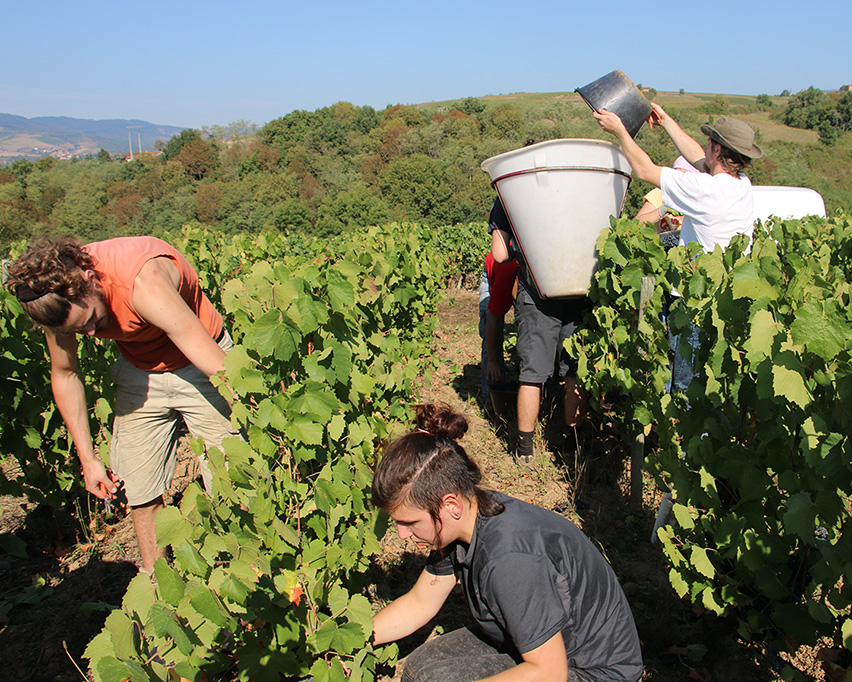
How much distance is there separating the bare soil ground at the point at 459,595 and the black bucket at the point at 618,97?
192cm

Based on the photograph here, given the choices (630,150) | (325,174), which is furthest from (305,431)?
(325,174)

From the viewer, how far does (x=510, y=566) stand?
1.45 meters

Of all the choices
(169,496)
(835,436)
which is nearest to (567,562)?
(835,436)

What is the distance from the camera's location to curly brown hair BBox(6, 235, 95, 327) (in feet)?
6.11

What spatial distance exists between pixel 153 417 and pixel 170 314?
2.18 feet

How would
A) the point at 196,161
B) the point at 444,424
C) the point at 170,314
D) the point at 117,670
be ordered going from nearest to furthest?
the point at 117,670 < the point at 444,424 < the point at 170,314 < the point at 196,161

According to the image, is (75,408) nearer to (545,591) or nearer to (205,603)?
(205,603)

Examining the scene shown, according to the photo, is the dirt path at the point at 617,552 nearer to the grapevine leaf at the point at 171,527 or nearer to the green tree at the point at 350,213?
the grapevine leaf at the point at 171,527

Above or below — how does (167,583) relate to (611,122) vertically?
below

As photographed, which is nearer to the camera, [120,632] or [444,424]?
[120,632]

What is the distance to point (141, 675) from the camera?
3.64 ft

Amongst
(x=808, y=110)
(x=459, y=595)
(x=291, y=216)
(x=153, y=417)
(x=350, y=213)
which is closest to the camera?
(x=153, y=417)

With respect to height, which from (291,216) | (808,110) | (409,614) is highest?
(808,110)

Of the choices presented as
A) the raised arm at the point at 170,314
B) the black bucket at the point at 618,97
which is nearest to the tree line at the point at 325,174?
the black bucket at the point at 618,97
